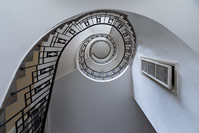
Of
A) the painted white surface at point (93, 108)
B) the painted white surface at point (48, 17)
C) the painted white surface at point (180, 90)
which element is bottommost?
the painted white surface at point (93, 108)

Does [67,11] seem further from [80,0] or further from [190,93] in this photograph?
[190,93]

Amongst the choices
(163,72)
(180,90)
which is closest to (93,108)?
(163,72)

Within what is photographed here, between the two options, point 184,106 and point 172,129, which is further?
point 172,129

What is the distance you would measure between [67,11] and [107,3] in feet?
1.42

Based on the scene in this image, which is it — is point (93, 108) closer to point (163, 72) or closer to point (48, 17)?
point (163, 72)

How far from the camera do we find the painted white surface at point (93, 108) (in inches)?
155

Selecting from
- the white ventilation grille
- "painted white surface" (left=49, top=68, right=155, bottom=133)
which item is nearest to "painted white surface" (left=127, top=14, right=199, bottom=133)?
the white ventilation grille

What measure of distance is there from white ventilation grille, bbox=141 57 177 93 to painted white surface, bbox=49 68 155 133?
5.16 feet

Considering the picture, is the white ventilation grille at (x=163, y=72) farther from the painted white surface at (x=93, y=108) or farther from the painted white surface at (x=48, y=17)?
the painted white surface at (x=93, y=108)

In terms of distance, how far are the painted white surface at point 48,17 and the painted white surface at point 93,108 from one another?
2494mm

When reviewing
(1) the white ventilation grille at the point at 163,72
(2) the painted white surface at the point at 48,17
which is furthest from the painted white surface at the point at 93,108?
(2) the painted white surface at the point at 48,17

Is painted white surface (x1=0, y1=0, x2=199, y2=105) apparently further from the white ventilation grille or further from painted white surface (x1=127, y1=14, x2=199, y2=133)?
the white ventilation grille

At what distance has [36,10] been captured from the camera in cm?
141

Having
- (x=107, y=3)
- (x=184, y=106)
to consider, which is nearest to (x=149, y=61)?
(x=184, y=106)
